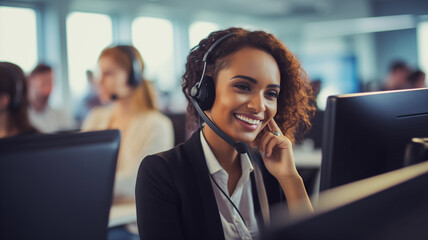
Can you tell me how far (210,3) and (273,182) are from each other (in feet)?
23.9

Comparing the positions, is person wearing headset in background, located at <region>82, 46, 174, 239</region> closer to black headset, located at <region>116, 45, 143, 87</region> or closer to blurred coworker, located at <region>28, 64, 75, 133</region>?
black headset, located at <region>116, 45, 143, 87</region>

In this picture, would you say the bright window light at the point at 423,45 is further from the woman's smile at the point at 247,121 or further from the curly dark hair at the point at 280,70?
the woman's smile at the point at 247,121

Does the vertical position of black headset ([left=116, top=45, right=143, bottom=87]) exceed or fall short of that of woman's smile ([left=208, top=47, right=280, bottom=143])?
it exceeds it

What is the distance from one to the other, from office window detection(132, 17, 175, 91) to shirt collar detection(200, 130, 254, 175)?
5.85m

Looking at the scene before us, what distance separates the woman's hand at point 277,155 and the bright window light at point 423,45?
7.83 meters

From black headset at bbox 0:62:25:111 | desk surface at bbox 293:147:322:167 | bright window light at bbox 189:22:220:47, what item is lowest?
desk surface at bbox 293:147:322:167

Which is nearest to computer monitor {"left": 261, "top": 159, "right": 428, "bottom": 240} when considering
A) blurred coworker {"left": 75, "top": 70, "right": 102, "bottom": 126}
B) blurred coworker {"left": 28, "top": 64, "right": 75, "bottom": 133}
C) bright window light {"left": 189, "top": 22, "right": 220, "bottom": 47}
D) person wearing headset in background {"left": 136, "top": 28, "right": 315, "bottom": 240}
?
person wearing headset in background {"left": 136, "top": 28, "right": 315, "bottom": 240}

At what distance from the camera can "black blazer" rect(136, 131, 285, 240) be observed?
0.84 meters

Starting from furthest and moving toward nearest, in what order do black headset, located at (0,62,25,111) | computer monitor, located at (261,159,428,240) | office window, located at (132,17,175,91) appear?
office window, located at (132,17,175,91) < black headset, located at (0,62,25,111) < computer monitor, located at (261,159,428,240)

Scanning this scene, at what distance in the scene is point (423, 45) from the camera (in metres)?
7.82

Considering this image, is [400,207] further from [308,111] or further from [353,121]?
[308,111]

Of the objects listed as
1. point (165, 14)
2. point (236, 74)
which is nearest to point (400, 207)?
point (236, 74)

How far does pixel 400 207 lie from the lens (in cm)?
35

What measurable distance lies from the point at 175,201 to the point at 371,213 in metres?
0.57
